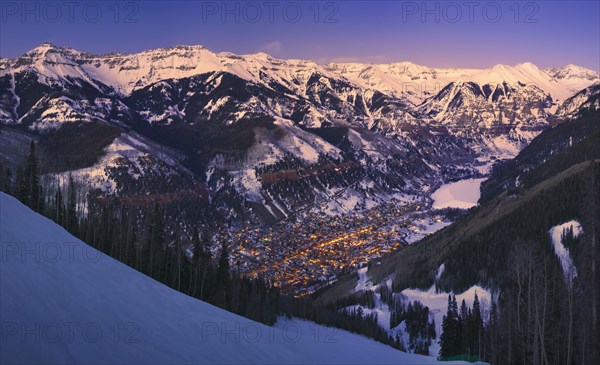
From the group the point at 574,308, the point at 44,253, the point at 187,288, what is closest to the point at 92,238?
the point at 187,288

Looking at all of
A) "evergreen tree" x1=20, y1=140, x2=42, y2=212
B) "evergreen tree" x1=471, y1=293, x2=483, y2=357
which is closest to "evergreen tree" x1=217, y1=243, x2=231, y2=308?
"evergreen tree" x1=20, y1=140, x2=42, y2=212
